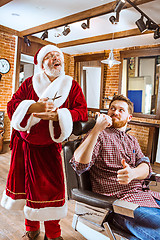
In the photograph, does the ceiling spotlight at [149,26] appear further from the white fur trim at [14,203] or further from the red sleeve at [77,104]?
the white fur trim at [14,203]

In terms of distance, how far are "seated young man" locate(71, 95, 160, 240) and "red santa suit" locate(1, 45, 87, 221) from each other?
0.20m

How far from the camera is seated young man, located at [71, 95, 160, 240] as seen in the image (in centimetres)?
130

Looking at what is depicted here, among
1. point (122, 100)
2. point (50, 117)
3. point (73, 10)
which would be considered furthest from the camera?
point (73, 10)

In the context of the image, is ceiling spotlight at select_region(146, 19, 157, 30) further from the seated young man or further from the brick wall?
the brick wall

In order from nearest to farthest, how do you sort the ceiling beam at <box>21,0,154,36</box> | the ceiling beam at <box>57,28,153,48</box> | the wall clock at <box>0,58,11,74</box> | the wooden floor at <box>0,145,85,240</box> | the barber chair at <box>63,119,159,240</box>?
the barber chair at <box>63,119,159,240</box>, the wooden floor at <box>0,145,85,240</box>, the ceiling beam at <box>21,0,154,36</box>, the ceiling beam at <box>57,28,153,48</box>, the wall clock at <box>0,58,11,74</box>

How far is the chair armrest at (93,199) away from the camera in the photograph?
128 centimetres

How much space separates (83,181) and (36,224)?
0.62 metres

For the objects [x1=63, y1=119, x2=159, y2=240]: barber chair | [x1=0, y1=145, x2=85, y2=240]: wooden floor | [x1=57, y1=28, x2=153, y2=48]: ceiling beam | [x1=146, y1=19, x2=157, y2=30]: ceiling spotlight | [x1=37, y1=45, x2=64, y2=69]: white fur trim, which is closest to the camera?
[x1=63, y1=119, x2=159, y2=240]: barber chair

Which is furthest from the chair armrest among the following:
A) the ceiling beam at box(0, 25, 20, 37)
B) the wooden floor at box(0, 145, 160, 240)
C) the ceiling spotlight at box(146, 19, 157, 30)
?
the ceiling beam at box(0, 25, 20, 37)

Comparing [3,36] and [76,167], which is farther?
[3,36]

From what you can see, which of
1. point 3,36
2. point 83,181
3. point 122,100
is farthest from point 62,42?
point 83,181

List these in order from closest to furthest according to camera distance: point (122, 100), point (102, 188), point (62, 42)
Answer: point (102, 188)
point (122, 100)
point (62, 42)

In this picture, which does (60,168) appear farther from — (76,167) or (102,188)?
(102,188)

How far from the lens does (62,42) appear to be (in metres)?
6.05
